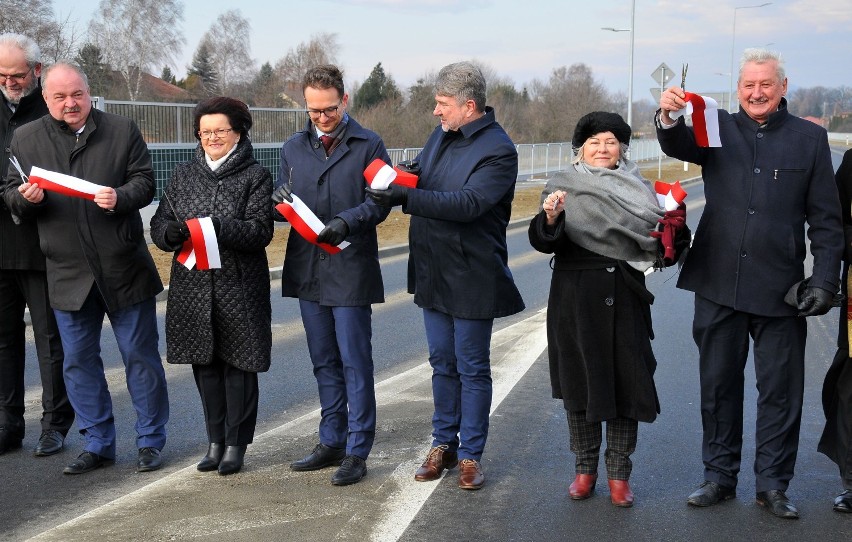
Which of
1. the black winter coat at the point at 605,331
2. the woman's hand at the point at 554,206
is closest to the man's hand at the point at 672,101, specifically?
the woman's hand at the point at 554,206

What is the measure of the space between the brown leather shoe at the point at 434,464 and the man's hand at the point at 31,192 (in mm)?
2405

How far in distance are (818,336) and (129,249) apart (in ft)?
22.7

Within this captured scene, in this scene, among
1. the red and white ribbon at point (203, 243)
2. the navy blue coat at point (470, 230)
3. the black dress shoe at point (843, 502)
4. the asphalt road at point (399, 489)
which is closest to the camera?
the asphalt road at point (399, 489)

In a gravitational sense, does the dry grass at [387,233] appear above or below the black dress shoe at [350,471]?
below

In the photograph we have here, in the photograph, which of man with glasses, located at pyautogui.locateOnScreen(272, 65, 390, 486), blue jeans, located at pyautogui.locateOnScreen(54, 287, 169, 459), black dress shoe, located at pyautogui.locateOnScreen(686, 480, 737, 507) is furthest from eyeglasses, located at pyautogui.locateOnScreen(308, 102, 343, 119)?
black dress shoe, located at pyautogui.locateOnScreen(686, 480, 737, 507)

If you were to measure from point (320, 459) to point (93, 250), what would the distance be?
163 cm

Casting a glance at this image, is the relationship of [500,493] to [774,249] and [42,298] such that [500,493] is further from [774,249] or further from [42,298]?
[42,298]

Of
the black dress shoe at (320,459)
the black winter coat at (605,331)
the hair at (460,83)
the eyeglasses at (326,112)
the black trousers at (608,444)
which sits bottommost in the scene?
the black dress shoe at (320,459)

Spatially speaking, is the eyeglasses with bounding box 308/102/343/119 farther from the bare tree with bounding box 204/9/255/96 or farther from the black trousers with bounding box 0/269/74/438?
the bare tree with bounding box 204/9/255/96

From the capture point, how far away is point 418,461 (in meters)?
5.74

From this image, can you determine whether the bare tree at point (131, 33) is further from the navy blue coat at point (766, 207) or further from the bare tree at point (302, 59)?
the navy blue coat at point (766, 207)

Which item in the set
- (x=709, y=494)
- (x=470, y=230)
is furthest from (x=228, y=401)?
(x=709, y=494)

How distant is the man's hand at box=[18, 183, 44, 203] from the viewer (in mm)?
5355

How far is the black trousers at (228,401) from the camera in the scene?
17.9ft
